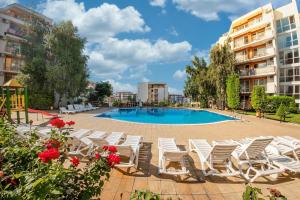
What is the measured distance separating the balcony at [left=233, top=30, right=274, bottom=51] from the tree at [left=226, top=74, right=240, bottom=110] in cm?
697

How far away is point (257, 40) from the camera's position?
2961 centimetres

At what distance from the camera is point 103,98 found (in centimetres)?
3834

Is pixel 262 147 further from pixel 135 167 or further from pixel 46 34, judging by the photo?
pixel 46 34

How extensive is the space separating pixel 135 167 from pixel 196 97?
98.6 feet

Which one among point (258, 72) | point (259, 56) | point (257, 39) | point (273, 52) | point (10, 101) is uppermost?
point (257, 39)

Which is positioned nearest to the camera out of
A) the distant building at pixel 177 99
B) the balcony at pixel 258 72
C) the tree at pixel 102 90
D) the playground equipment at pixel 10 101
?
the playground equipment at pixel 10 101

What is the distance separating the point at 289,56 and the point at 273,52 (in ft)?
6.85

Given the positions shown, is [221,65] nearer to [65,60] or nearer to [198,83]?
[198,83]

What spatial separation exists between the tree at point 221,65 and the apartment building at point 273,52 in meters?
4.30

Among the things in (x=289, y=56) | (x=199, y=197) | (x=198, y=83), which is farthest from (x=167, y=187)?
(x=289, y=56)

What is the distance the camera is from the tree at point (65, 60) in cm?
2503

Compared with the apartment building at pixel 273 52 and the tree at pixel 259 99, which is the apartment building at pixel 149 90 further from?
the tree at pixel 259 99

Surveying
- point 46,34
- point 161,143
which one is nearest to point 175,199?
point 161,143

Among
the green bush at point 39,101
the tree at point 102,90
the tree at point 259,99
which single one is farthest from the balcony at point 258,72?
the green bush at point 39,101
